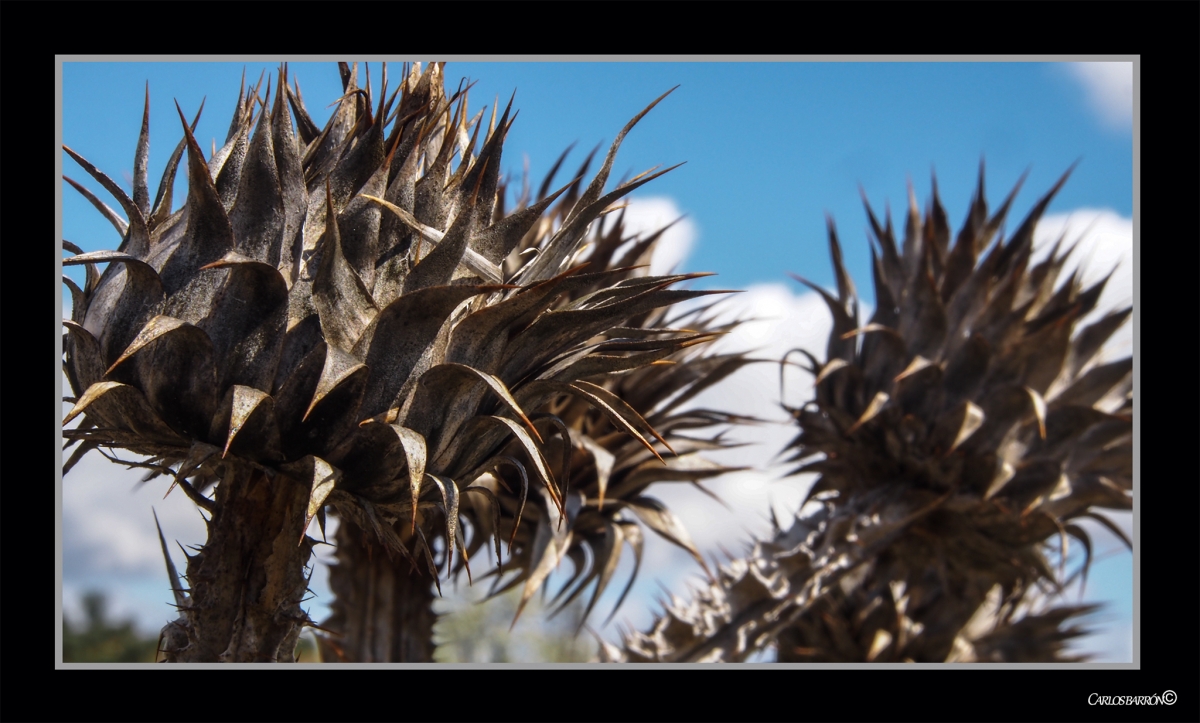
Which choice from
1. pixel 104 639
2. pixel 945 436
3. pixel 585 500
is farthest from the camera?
pixel 104 639

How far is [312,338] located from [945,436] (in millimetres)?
3471

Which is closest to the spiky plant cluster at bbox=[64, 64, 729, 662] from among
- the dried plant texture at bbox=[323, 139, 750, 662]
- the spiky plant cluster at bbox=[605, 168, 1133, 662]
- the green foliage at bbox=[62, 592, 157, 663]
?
the dried plant texture at bbox=[323, 139, 750, 662]

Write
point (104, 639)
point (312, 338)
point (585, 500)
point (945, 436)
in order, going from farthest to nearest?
point (104, 639) → point (945, 436) → point (585, 500) → point (312, 338)

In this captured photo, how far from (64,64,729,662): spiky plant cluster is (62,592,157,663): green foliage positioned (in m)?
31.4

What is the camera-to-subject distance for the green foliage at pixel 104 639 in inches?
1246

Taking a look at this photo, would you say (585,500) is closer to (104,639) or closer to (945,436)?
(945,436)

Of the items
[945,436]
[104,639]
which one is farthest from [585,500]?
[104,639]

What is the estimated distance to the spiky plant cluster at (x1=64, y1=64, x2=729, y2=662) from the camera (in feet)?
7.22

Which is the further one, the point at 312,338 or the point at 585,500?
the point at 585,500

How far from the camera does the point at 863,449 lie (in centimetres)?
518

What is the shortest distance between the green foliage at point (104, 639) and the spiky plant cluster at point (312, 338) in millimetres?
31354

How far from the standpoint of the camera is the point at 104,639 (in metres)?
34.2

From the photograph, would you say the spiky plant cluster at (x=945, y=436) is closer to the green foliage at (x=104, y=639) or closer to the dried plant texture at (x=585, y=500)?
the dried plant texture at (x=585, y=500)

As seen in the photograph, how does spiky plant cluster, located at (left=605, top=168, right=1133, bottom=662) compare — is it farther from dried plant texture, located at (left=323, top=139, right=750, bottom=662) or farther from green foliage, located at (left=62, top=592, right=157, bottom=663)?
green foliage, located at (left=62, top=592, right=157, bottom=663)
